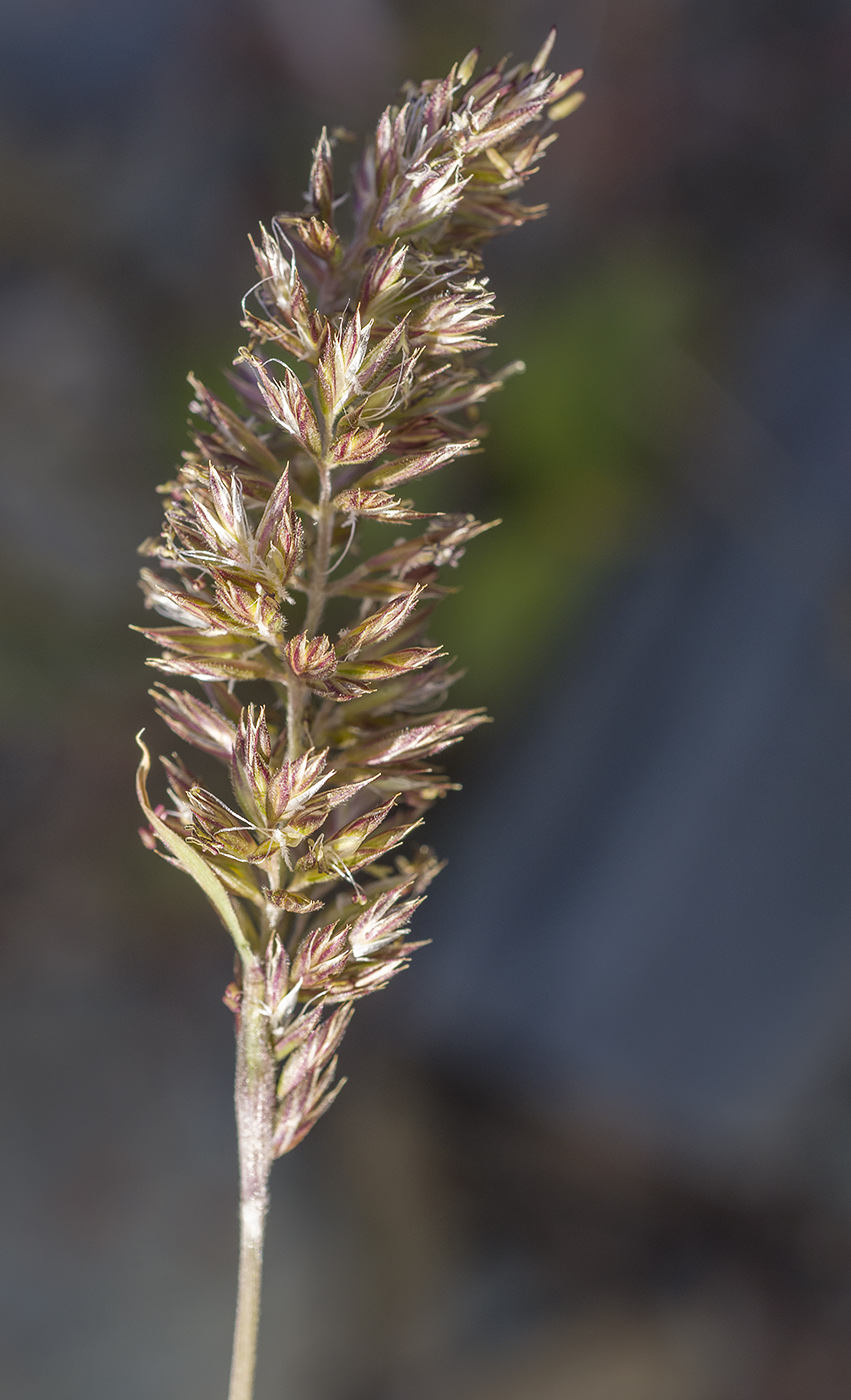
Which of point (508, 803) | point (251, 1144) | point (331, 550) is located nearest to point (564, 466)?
point (508, 803)

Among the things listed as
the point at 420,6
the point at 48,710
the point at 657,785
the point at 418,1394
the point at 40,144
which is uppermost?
the point at 420,6

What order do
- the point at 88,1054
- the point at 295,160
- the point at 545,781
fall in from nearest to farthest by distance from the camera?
the point at 88,1054 < the point at 545,781 < the point at 295,160

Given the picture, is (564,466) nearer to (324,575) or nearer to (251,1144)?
(324,575)

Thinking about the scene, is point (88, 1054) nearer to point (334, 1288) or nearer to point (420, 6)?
point (334, 1288)

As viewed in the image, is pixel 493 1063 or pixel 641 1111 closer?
pixel 641 1111

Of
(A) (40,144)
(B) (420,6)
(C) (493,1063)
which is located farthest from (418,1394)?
(B) (420,6)

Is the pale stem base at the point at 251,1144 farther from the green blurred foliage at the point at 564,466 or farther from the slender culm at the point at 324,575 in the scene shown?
the green blurred foliage at the point at 564,466
